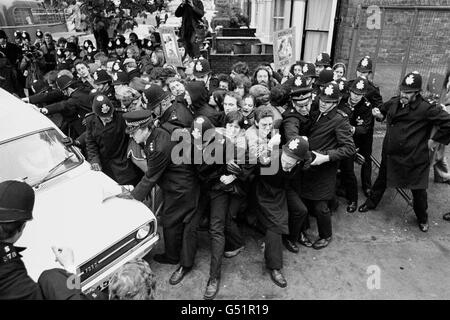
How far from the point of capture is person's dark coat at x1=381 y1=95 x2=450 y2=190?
4.18 m

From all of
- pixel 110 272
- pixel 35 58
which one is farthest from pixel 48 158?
pixel 35 58

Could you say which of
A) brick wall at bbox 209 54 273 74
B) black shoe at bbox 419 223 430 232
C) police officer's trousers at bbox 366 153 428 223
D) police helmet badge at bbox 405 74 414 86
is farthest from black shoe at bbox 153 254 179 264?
brick wall at bbox 209 54 273 74

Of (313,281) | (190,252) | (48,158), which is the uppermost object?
(48,158)

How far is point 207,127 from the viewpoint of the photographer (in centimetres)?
347

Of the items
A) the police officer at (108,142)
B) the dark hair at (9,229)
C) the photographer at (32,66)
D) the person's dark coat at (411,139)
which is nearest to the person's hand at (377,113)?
the person's dark coat at (411,139)

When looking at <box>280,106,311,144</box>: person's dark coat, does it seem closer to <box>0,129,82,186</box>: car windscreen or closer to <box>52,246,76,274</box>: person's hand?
<box>0,129,82,186</box>: car windscreen

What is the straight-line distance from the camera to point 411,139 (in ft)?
14.4

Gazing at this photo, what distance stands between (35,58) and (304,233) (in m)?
9.20

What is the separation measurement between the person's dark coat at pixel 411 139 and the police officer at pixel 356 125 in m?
0.34

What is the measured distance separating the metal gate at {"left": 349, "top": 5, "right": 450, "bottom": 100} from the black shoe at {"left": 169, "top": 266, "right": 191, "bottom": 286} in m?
4.21

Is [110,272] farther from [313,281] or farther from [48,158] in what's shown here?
[313,281]

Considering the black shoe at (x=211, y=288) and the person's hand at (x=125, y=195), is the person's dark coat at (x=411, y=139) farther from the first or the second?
the person's hand at (x=125, y=195)

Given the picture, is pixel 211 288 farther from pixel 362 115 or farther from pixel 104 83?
pixel 104 83

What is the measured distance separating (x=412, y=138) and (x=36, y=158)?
4660 millimetres
